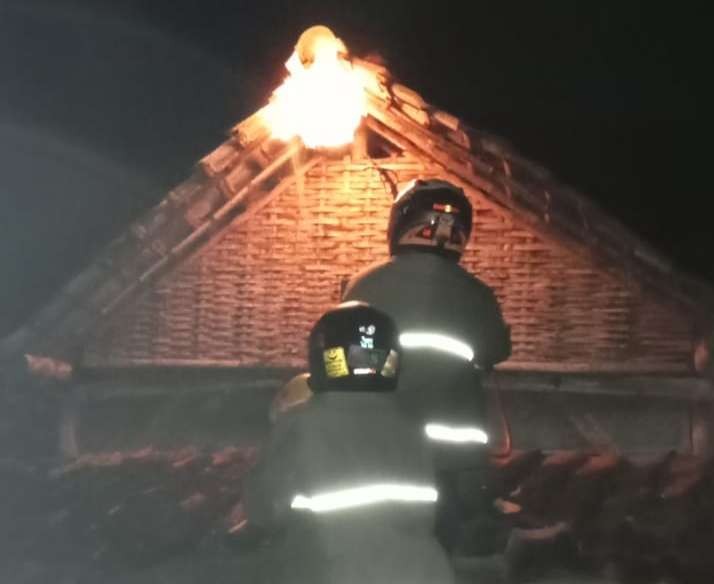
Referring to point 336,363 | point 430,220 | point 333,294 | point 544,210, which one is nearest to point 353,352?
point 336,363

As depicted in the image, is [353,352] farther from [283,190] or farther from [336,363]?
[283,190]

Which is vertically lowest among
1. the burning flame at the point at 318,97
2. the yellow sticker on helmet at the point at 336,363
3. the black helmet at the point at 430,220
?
the yellow sticker on helmet at the point at 336,363

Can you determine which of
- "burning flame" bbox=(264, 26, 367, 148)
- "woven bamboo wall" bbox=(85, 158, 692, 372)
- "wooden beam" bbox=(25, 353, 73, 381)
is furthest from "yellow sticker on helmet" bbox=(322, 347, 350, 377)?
"wooden beam" bbox=(25, 353, 73, 381)

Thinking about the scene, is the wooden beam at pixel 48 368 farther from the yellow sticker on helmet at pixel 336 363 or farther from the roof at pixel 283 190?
the yellow sticker on helmet at pixel 336 363

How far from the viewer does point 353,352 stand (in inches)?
195

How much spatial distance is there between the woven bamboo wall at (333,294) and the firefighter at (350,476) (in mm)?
3410

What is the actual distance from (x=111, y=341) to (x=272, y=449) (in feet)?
12.8

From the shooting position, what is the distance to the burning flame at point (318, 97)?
7680 mm

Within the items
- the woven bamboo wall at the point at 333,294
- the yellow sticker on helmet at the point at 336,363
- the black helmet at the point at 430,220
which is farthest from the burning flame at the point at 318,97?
the yellow sticker on helmet at the point at 336,363

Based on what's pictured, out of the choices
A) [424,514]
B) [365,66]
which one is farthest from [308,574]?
[365,66]

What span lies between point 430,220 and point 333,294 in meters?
2.14

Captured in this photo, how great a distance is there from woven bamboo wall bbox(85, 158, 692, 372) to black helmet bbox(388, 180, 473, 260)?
5.92ft

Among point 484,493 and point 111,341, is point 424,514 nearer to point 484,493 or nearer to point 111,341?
point 484,493

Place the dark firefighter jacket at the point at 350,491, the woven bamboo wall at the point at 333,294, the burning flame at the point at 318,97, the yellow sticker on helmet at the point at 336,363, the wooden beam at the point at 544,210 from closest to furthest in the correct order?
1. the dark firefighter jacket at the point at 350,491
2. the yellow sticker on helmet at the point at 336,363
3. the burning flame at the point at 318,97
4. the wooden beam at the point at 544,210
5. the woven bamboo wall at the point at 333,294
